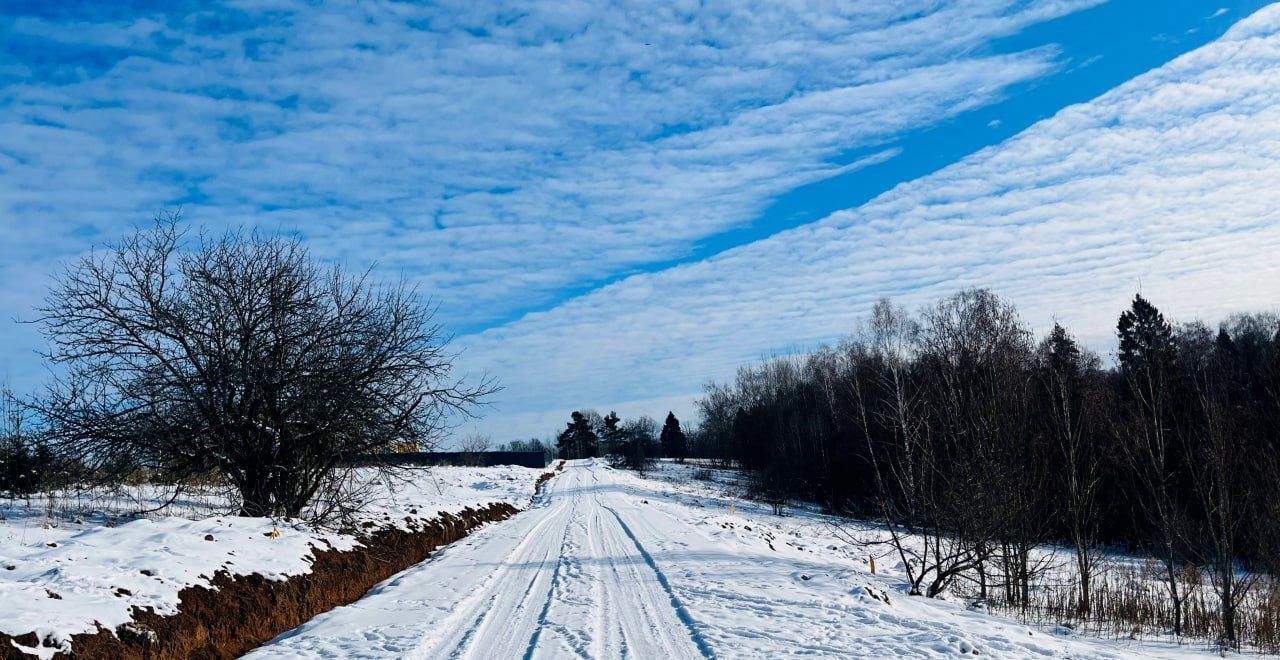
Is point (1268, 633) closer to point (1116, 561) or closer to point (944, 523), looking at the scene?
point (944, 523)

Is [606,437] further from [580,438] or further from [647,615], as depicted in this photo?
[647,615]

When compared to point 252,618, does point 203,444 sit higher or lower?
higher

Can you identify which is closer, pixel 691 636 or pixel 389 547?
pixel 691 636

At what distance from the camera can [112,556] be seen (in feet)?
29.8

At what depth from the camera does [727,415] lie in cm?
11856

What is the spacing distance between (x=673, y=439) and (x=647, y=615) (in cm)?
11895

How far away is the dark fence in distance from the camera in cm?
1795

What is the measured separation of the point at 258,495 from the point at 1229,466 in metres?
21.6

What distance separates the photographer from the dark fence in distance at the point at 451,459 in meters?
18.0

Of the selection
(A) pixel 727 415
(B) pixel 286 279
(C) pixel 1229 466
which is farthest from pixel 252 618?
(A) pixel 727 415

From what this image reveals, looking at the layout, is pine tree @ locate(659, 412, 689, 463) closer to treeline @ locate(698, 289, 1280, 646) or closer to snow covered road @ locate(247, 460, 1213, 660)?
treeline @ locate(698, 289, 1280, 646)

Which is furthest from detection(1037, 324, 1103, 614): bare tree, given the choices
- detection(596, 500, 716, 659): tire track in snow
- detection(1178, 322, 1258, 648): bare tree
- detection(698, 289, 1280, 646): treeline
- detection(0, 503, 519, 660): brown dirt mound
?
detection(0, 503, 519, 660): brown dirt mound

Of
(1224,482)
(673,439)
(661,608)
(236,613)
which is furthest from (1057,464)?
(673,439)

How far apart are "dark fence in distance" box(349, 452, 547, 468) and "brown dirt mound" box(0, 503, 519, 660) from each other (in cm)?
277
